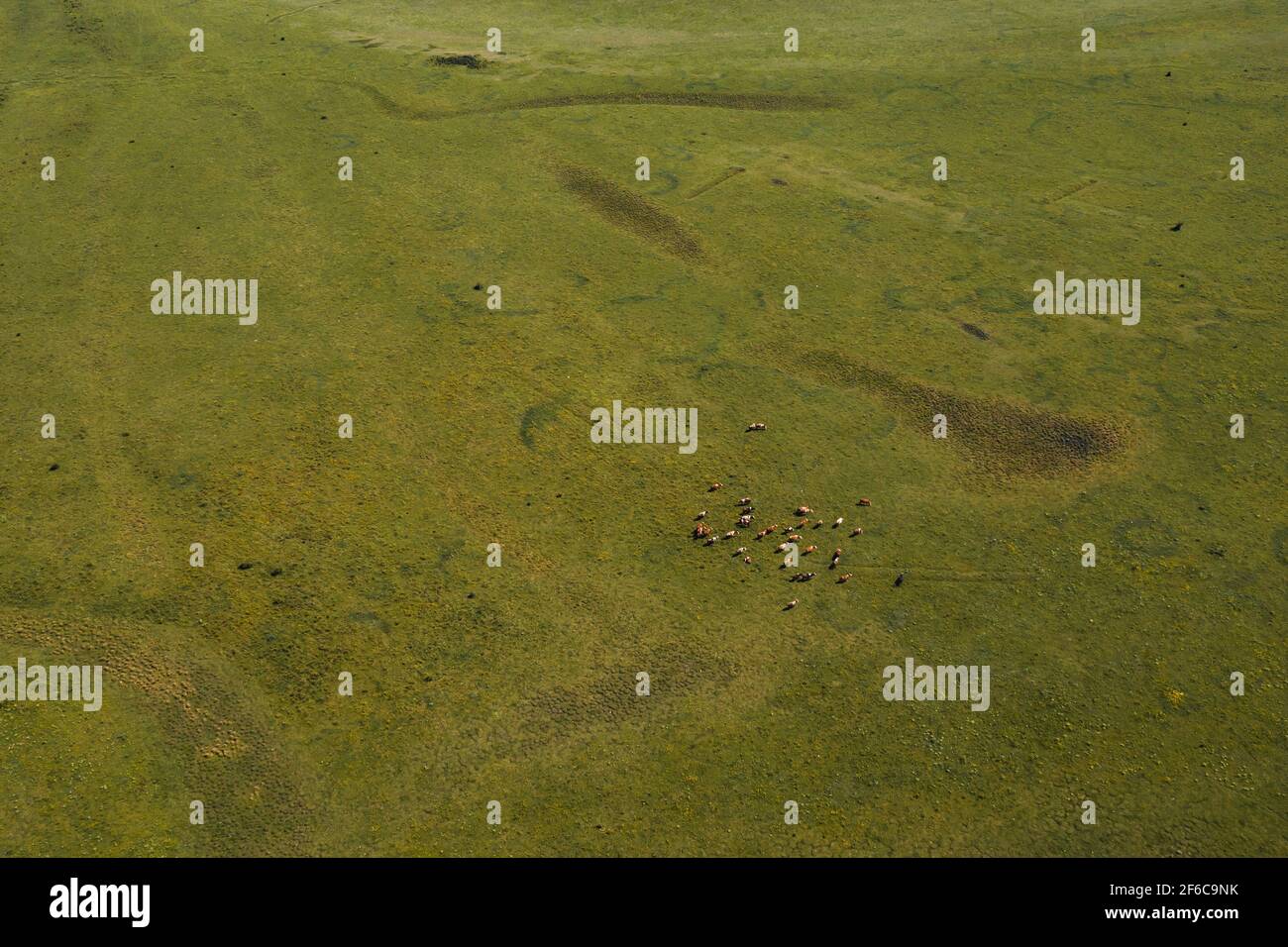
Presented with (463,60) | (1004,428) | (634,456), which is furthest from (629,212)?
(463,60)

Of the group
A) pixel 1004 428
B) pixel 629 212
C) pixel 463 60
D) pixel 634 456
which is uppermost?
pixel 463 60

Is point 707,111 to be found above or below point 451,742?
above

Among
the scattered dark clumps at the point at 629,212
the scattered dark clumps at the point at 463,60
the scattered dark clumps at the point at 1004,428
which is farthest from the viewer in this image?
the scattered dark clumps at the point at 463,60

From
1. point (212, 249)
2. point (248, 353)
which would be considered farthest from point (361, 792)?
point (212, 249)

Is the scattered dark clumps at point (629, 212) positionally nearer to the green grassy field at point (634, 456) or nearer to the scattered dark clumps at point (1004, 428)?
the green grassy field at point (634, 456)

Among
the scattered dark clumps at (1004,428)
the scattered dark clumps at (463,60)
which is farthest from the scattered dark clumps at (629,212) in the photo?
the scattered dark clumps at (463,60)

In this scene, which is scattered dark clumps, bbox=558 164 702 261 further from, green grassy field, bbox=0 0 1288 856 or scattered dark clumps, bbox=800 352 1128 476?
scattered dark clumps, bbox=800 352 1128 476

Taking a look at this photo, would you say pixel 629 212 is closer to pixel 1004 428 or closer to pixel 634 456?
pixel 634 456

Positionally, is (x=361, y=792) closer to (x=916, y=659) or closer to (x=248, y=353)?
(x=916, y=659)
